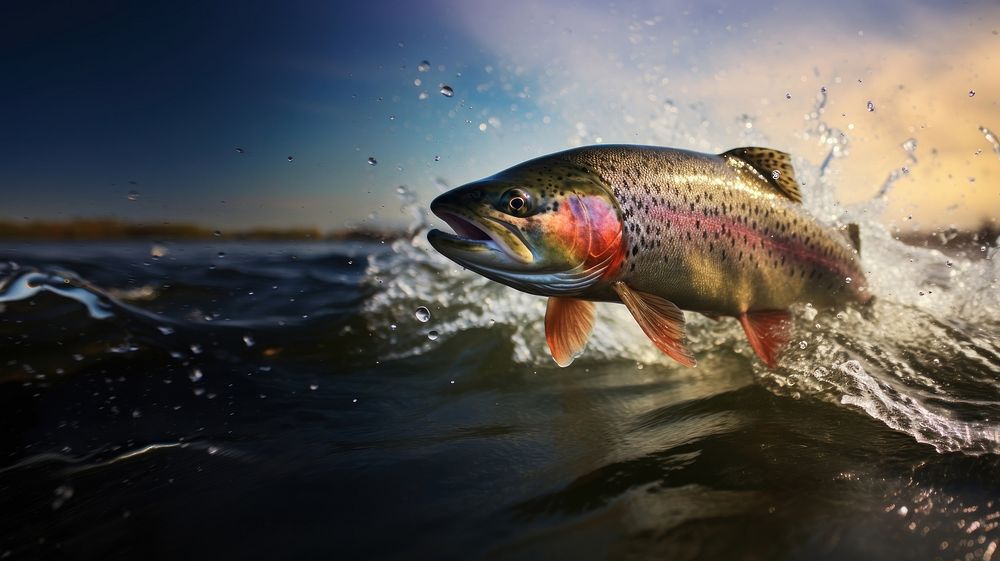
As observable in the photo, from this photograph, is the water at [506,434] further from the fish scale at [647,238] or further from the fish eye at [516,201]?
the fish eye at [516,201]

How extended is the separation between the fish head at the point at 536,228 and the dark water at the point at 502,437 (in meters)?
0.82

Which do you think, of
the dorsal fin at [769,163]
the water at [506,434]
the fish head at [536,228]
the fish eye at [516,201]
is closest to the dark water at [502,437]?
the water at [506,434]

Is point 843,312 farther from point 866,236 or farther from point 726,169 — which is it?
point 866,236

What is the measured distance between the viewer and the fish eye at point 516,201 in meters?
2.43

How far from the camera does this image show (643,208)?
9.21ft

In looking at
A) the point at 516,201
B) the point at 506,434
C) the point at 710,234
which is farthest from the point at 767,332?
the point at 516,201

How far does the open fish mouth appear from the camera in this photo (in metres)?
2.35

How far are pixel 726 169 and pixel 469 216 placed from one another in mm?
1827

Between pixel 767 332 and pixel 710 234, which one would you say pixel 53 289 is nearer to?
pixel 710 234

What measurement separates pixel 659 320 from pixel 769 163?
1525mm

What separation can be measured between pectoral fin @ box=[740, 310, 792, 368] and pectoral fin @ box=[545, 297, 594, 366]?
1209mm

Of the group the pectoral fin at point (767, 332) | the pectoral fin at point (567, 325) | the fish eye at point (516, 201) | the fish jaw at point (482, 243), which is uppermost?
the fish eye at point (516, 201)

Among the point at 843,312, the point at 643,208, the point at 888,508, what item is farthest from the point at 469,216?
the point at 843,312

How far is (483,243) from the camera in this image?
7.85ft
